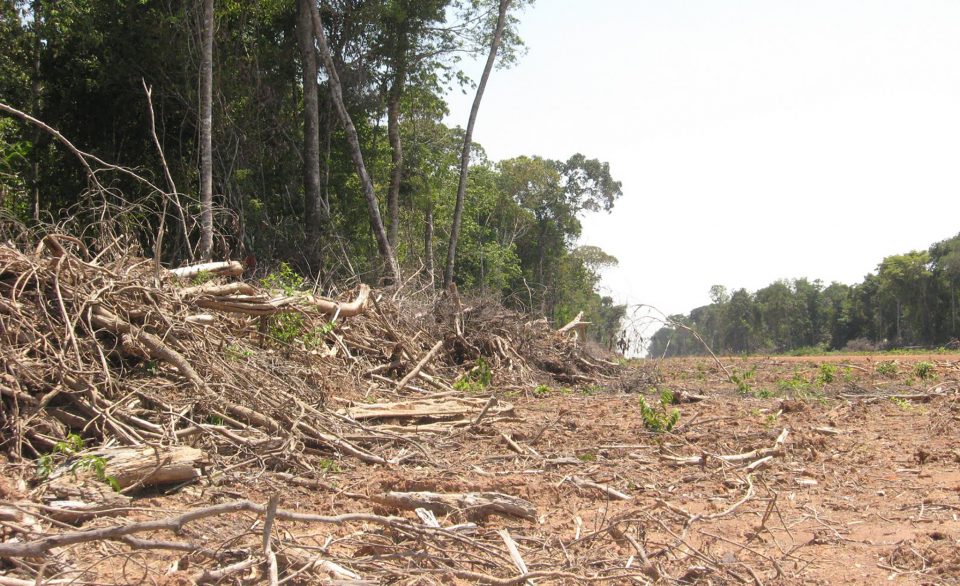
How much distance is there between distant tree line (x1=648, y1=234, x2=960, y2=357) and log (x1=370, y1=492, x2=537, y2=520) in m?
23.0

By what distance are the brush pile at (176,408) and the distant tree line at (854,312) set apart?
817 inches

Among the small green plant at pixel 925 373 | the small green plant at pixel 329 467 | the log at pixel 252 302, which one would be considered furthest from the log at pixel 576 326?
the small green plant at pixel 329 467

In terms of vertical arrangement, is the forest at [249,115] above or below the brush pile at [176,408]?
above

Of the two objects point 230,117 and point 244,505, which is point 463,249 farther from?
point 244,505

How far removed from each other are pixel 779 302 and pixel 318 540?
5502 cm

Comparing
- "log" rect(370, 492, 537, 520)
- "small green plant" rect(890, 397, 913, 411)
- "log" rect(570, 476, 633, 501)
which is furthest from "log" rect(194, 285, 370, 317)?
"small green plant" rect(890, 397, 913, 411)

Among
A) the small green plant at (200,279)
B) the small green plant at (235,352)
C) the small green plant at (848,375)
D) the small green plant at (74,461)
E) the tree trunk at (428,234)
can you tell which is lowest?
the small green plant at (848,375)

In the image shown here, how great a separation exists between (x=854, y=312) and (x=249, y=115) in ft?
137

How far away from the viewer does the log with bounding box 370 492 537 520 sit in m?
3.97

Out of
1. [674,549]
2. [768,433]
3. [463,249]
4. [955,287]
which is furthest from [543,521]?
[955,287]

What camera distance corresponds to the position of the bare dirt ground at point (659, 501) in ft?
10.5

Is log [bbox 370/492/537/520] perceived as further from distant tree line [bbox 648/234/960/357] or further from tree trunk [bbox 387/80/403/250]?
distant tree line [bbox 648/234/960/357]

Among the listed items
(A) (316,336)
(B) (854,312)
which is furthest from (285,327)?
(B) (854,312)

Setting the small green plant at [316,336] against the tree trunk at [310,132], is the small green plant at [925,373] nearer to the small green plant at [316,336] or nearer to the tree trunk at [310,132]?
the small green plant at [316,336]
